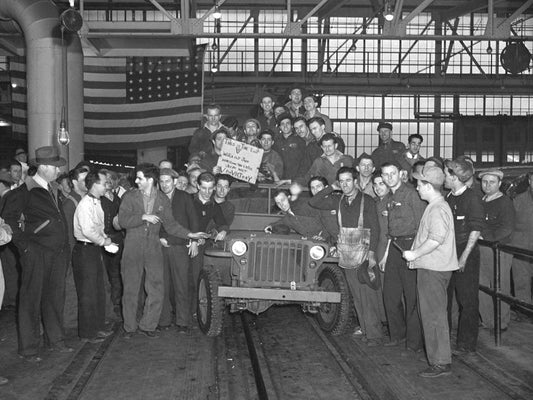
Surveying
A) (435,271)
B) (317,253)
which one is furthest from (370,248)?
(435,271)

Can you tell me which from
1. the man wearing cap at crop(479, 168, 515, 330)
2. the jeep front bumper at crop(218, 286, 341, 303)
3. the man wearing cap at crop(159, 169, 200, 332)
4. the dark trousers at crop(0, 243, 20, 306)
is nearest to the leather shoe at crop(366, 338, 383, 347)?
the jeep front bumper at crop(218, 286, 341, 303)

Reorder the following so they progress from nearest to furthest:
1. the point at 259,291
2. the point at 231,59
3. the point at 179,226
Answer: the point at 259,291 < the point at 179,226 < the point at 231,59

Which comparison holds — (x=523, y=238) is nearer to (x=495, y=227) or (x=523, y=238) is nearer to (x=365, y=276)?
(x=495, y=227)

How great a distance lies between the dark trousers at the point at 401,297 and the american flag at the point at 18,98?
1183 cm

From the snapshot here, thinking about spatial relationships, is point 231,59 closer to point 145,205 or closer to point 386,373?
point 145,205

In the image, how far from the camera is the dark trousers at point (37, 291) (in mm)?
7973

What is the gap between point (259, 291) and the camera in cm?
852

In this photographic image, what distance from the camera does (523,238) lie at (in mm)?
10078

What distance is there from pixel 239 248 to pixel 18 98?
11.1 m

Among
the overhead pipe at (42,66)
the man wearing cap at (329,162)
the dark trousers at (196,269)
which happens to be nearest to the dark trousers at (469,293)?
the man wearing cap at (329,162)

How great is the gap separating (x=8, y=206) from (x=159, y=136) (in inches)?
441

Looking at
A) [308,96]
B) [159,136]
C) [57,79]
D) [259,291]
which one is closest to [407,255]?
[259,291]

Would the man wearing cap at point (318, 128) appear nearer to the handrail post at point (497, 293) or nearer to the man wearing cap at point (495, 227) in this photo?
the man wearing cap at point (495, 227)

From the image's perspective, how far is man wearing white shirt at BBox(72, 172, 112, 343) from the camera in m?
8.55
